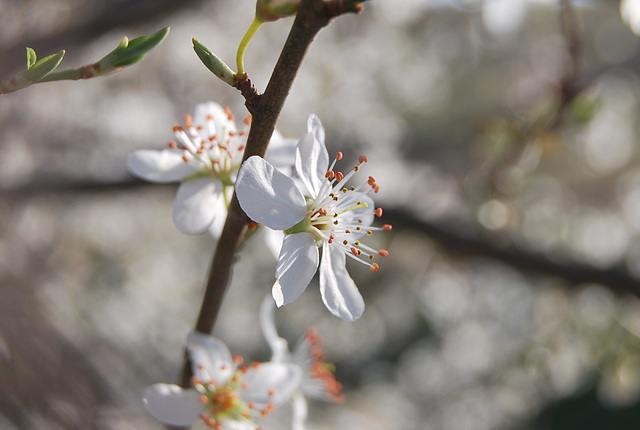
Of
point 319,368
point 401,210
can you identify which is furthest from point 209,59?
point 401,210

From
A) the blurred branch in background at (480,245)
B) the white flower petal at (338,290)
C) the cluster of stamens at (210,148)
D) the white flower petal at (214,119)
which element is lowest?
the white flower petal at (338,290)

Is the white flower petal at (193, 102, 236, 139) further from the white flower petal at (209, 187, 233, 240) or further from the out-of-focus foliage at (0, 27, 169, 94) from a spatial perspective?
the out-of-focus foliage at (0, 27, 169, 94)

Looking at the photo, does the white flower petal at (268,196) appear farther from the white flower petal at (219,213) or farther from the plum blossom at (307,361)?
the plum blossom at (307,361)

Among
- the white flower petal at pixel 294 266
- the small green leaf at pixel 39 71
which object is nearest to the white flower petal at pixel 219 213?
the white flower petal at pixel 294 266

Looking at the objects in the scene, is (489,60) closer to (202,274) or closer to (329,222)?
(202,274)

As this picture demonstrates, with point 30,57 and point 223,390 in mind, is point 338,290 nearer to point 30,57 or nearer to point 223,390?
point 223,390

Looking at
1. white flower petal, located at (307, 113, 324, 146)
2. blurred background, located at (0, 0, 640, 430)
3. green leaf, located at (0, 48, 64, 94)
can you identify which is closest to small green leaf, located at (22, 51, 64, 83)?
green leaf, located at (0, 48, 64, 94)
